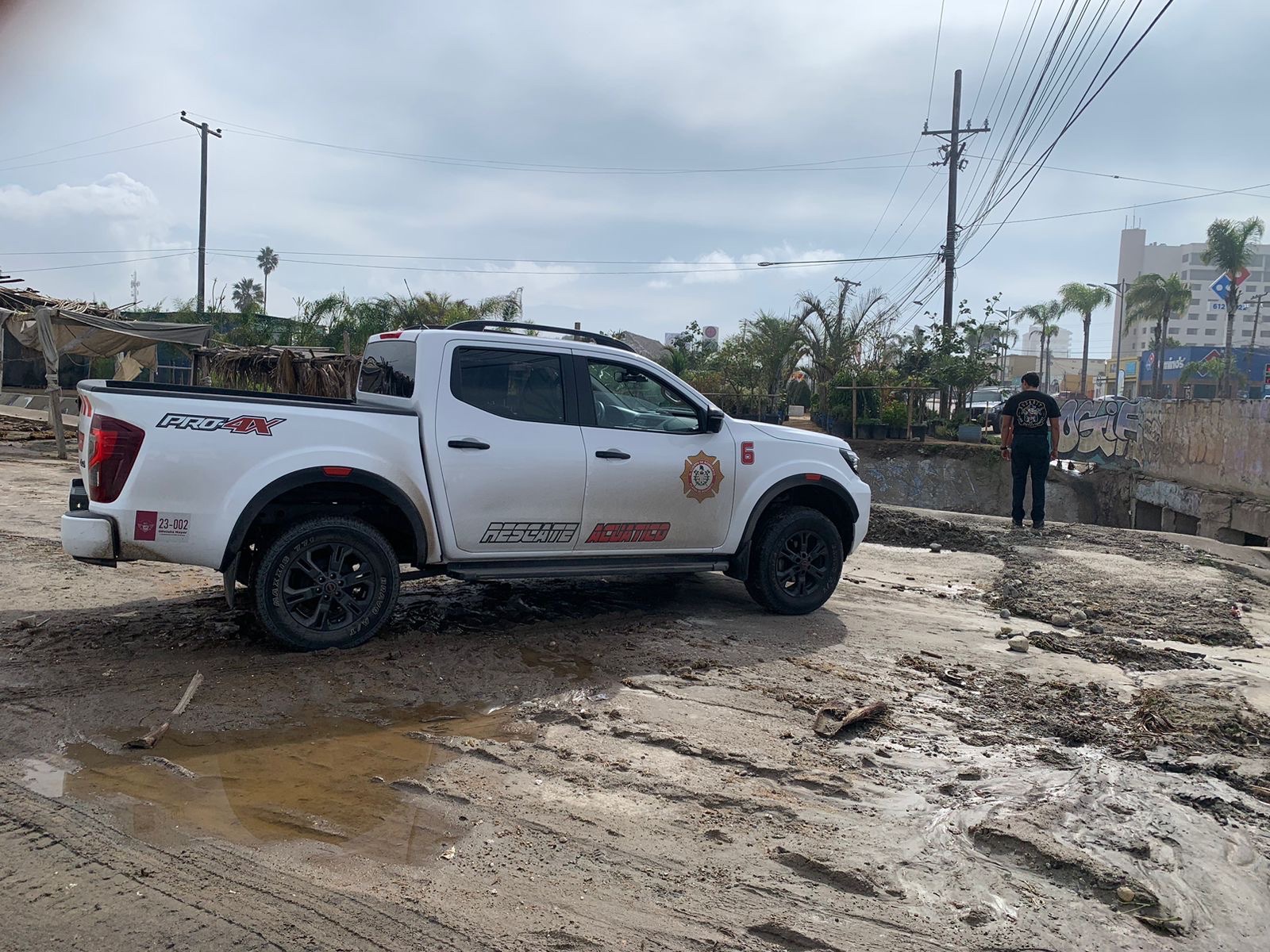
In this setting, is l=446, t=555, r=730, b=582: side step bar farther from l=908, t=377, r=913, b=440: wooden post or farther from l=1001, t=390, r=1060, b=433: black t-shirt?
l=908, t=377, r=913, b=440: wooden post

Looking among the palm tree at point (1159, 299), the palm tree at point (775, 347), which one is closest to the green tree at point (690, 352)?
the palm tree at point (775, 347)

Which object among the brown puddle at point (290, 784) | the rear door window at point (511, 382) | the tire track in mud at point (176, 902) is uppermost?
the rear door window at point (511, 382)

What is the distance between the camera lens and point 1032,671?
18.8 ft

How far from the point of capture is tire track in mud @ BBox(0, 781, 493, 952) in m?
2.73

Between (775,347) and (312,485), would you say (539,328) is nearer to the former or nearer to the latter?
(312,485)

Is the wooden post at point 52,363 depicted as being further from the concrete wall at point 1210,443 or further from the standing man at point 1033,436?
the concrete wall at point 1210,443

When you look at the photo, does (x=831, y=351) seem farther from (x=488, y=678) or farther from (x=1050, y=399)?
(x=488, y=678)

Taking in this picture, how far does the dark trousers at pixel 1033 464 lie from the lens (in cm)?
1119

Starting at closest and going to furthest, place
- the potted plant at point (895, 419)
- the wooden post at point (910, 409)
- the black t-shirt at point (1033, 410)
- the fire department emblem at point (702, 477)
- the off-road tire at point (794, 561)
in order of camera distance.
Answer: the fire department emblem at point (702, 477), the off-road tire at point (794, 561), the black t-shirt at point (1033, 410), the wooden post at point (910, 409), the potted plant at point (895, 419)

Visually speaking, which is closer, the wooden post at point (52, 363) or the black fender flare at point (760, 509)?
the black fender flare at point (760, 509)

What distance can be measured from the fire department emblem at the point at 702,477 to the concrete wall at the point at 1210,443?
1281cm

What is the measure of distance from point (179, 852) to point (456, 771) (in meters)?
1.10

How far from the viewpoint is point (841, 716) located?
4762 millimetres

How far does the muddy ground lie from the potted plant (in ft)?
62.2
